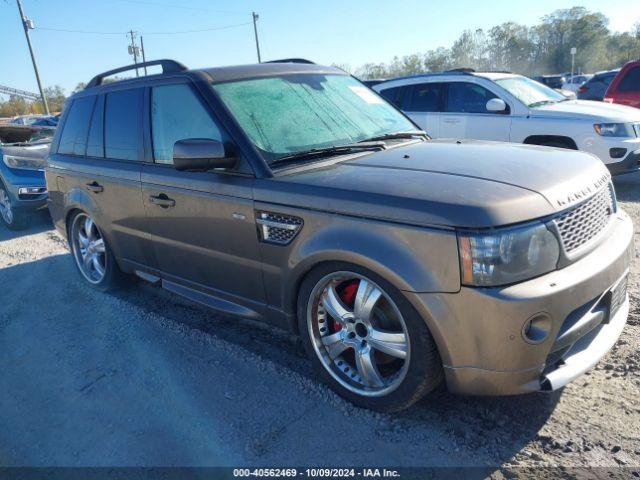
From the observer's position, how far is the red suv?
1038cm

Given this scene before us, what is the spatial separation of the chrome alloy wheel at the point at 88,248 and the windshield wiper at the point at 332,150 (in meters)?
2.46

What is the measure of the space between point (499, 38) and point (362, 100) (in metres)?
88.5

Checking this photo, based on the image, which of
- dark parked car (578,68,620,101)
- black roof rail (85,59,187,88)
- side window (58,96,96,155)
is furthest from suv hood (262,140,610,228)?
dark parked car (578,68,620,101)

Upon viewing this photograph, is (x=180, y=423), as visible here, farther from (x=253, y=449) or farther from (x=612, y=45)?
(x=612, y=45)

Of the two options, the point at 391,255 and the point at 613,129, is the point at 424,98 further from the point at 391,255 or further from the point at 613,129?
the point at 391,255

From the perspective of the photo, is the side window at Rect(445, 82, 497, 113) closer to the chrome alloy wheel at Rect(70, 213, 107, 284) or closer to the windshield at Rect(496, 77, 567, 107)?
the windshield at Rect(496, 77, 567, 107)

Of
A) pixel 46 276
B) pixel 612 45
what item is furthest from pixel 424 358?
pixel 612 45

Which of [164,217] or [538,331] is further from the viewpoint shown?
[164,217]

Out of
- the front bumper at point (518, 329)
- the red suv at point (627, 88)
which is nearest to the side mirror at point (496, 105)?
the red suv at point (627, 88)

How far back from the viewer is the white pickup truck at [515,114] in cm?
739

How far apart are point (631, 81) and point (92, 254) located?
10611 millimetres

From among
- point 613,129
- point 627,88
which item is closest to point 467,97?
point 613,129

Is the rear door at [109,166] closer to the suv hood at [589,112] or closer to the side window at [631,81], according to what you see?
the suv hood at [589,112]

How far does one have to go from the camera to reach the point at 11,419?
10.1 ft
